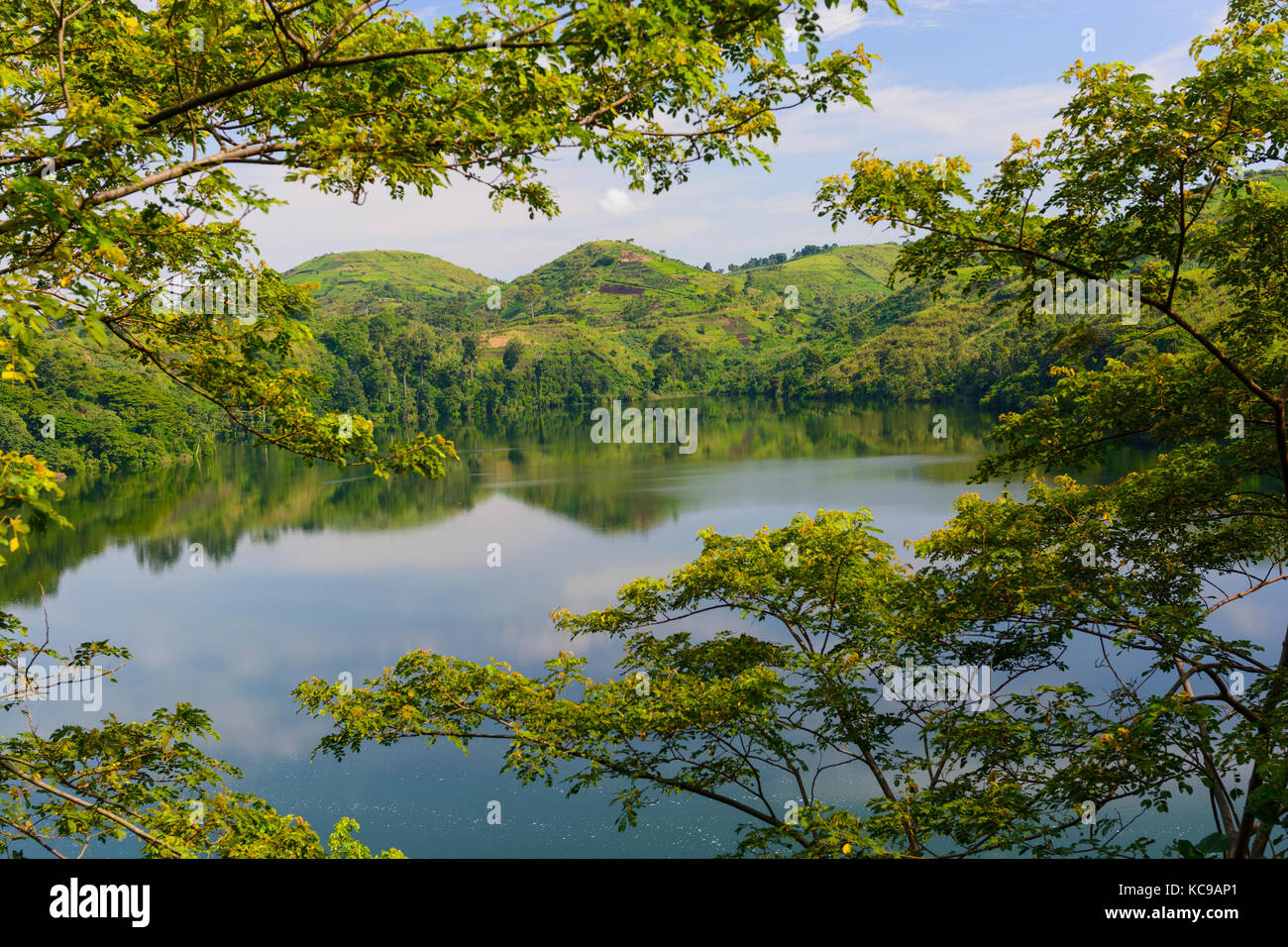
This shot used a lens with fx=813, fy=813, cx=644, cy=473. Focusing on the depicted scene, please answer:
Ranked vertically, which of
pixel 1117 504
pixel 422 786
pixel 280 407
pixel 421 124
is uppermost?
pixel 421 124

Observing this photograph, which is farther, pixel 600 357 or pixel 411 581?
pixel 600 357

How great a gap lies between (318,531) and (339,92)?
33.3 m

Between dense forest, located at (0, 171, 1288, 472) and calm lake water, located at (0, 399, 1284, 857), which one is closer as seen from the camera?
calm lake water, located at (0, 399, 1284, 857)

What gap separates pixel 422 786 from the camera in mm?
13875

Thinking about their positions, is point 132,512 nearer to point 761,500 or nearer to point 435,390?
point 761,500

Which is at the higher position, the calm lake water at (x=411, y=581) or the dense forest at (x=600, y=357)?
the dense forest at (x=600, y=357)

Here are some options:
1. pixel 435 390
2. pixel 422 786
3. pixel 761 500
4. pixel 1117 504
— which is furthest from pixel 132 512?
pixel 435 390

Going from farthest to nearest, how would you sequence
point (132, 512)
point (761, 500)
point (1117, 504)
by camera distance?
point (132, 512) → point (761, 500) → point (1117, 504)

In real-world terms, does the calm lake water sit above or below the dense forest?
below

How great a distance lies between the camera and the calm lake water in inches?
513

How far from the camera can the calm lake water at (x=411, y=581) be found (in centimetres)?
1302

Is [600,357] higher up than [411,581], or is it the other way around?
[600,357]

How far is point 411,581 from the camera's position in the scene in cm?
2627

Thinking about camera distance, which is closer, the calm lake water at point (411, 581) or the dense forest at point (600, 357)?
the calm lake water at point (411, 581)
